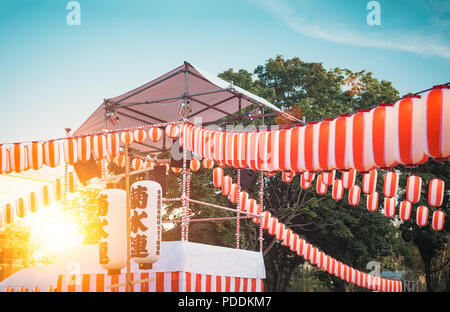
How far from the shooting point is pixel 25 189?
62.1 ft

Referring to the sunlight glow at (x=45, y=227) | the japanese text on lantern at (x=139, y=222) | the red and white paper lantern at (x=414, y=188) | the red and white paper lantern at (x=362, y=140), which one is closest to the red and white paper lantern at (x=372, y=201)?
the red and white paper lantern at (x=414, y=188)

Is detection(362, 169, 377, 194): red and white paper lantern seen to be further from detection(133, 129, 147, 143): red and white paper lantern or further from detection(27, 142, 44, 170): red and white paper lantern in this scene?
detection(27, 142, 44, 170): red and white paper lantern

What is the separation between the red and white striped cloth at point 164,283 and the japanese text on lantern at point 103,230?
1.56ft

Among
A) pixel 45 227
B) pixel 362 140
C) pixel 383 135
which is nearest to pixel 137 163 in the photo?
pixel 45 227

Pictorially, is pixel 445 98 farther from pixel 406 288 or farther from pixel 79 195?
pixel 406 288

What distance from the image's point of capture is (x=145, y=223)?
7.05 metres

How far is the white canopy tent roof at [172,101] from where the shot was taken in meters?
9.59

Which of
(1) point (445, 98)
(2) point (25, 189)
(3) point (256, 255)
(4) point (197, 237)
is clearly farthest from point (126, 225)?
(2) point (25, 189)

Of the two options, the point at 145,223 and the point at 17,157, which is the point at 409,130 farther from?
the point at 17,157

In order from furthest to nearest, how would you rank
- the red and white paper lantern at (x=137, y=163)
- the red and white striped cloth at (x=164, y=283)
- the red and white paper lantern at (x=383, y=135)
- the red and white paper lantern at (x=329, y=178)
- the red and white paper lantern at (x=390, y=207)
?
the red and white paper lantern at (x=137, y=163), the red and white paper lantern at (x=390, y=207), the red and white paper lantern at (x=329, y=178), the red and white striped cloth at (x=164, y=283), the red and white paper lantern at (x=383, y=135)

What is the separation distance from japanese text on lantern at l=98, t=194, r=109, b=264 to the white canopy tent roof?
2.92 meters

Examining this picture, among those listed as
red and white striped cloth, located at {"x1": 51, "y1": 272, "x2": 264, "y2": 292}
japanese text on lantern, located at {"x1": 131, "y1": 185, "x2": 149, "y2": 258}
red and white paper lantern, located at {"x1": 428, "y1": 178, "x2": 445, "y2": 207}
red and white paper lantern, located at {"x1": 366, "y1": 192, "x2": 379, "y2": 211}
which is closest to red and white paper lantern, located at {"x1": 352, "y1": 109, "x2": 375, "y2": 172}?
japanese text on lantern, located at {"x1": 131, "y1": 185, "x2": 149, "y2": 258}

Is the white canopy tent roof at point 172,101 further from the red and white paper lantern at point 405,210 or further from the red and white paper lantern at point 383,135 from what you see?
the red and white paper lantern at point 383,135

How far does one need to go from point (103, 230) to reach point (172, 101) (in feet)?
16.1
